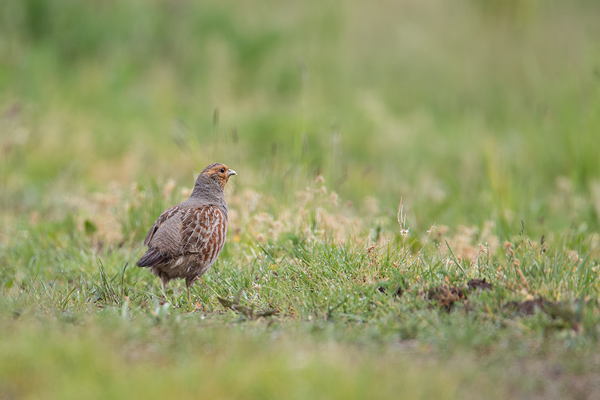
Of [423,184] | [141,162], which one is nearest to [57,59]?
[141,162]

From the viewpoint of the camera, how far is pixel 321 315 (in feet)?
12.8

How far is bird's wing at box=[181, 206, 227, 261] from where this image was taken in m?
4.84

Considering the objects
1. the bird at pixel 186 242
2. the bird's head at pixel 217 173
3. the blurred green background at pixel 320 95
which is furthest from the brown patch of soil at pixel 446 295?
the blurred green background at pixel 320 95

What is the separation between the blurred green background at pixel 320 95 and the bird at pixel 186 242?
7.61 feet

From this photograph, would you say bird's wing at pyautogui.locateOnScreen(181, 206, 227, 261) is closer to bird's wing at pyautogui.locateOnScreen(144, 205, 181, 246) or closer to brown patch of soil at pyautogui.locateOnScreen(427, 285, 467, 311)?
bird's wing at pyautogui.locateOnScreen(144, 205, 181, 246)

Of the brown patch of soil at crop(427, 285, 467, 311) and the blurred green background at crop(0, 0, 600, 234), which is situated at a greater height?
the blurred green background at crop(0, 0, 600, 234)

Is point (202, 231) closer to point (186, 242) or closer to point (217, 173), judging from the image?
point (186, 242)

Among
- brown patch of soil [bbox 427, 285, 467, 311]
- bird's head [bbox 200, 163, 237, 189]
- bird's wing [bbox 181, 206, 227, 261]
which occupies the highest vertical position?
bird's head [bbox 200, 163, 237, 189]

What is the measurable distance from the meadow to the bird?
0.20 m

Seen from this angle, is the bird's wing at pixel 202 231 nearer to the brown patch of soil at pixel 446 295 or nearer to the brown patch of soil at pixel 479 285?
the brown patch of soil at pixel 446 295

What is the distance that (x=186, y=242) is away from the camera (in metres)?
4.83

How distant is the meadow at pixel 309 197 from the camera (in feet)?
9.81

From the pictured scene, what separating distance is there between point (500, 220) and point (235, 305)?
3483mm

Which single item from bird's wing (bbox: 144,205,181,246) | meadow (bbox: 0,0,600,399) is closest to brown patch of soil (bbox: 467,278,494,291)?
meadow (bbox: 0,0,600,399)
